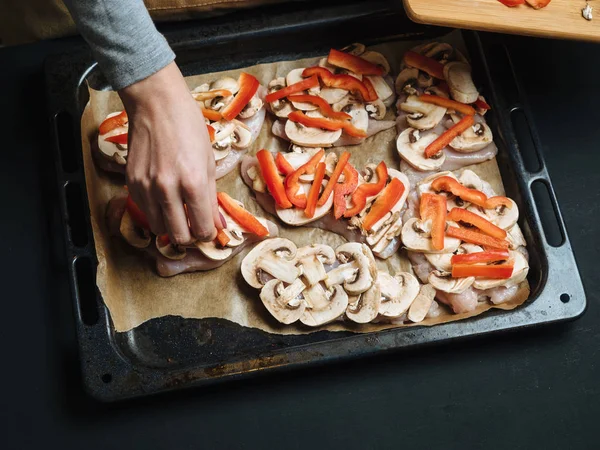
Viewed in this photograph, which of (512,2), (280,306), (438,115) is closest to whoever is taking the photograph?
(280,306)

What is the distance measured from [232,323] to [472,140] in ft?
3.74

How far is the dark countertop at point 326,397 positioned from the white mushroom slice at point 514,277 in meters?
0.21

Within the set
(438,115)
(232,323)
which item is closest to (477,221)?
(438,115)

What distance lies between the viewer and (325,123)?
2.89m

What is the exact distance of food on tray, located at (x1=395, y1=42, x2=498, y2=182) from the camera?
2898 mm

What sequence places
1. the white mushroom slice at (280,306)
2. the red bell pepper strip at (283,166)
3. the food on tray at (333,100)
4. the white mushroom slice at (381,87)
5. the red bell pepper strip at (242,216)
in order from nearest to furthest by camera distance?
the white mushroom slice at (280,306) → the red bell pepper strip at (242,216) → the red bell pepper strip at (283,166) → the food on tray at (333,100) → the white mushroom slice at (381,87)

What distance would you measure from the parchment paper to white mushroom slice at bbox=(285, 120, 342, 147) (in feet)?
0.85

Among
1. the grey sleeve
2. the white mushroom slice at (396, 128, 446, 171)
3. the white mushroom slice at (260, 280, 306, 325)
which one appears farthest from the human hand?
the white mushroom slice at (396, 128, 446, 171)

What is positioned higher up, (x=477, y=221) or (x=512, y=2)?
(x=512, y=2)

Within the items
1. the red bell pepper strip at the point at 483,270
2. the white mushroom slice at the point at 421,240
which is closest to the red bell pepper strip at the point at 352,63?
the white mushroom slice at the point at 421,240

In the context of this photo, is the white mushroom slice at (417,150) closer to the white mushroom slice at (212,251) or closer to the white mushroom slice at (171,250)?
the white mushroom slice at (212,251)

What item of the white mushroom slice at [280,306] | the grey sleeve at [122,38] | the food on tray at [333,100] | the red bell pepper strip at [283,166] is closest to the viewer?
the grey sleeve at [122,38]

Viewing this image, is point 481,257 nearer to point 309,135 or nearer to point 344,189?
point 344,189

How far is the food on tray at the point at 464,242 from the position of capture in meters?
2.67
